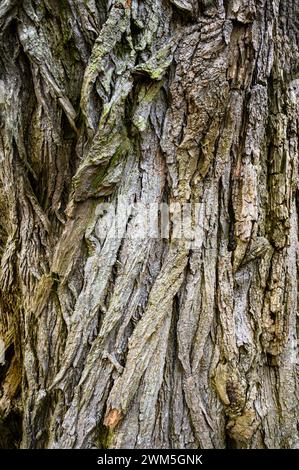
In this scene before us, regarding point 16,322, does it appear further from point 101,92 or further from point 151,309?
point 101,92

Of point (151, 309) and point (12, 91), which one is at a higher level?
point (12, 91)

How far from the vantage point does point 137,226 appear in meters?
1.39

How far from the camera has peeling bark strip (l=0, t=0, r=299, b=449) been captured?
134 cm

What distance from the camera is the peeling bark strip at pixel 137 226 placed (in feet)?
4.38

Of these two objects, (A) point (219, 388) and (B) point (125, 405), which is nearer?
(B) point (125, 405)

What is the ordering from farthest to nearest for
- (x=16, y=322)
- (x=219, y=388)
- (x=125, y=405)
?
(x=16, y=322) → (x=219, y=388) → (x=125, y=405)

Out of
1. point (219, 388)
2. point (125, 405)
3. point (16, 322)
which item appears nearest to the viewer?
point (125, 405)
